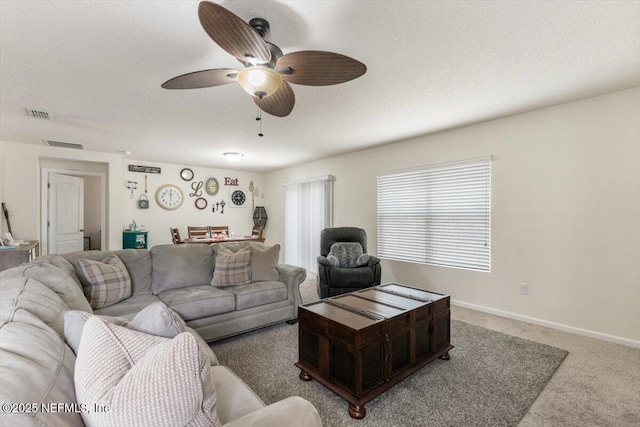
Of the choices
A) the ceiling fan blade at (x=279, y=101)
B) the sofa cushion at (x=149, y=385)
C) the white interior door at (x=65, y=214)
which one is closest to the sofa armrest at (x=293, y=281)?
the ceiling fan blade at (x=279, y=101)

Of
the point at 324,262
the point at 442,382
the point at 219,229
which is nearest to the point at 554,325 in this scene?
the point at 442,382

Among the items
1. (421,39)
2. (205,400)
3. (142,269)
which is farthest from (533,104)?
(142,269)

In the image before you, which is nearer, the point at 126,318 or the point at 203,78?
the point at 126,318

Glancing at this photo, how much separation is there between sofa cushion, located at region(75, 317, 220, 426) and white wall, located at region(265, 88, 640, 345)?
12.2 ft

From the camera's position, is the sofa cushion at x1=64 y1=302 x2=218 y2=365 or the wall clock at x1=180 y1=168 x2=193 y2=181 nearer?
the sofa cushion at x1=64 y1=302 x2=218 y2=365

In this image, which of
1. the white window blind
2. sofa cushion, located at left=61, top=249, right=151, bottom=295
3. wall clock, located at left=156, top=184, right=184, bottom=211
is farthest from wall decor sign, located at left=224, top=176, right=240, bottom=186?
sofa cushion, located at left=61, top=249, right=151, bottom=295

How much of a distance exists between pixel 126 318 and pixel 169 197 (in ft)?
18.1

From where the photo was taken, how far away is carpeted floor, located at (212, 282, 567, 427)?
178 centimetres

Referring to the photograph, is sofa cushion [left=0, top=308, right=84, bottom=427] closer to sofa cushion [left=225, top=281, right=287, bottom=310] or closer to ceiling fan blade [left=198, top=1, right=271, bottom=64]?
ceiling fan blade [left=198, top=1, right=271, bottom=64]

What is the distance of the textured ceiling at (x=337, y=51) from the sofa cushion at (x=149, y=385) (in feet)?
5.90

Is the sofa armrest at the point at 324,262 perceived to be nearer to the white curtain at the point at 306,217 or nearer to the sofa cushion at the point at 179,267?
the sofa cushion at the point at 179,267

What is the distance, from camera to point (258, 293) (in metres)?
3.01

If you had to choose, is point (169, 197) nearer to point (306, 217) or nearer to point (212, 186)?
point (212, 186)

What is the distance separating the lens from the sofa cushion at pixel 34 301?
1064 millimetres
